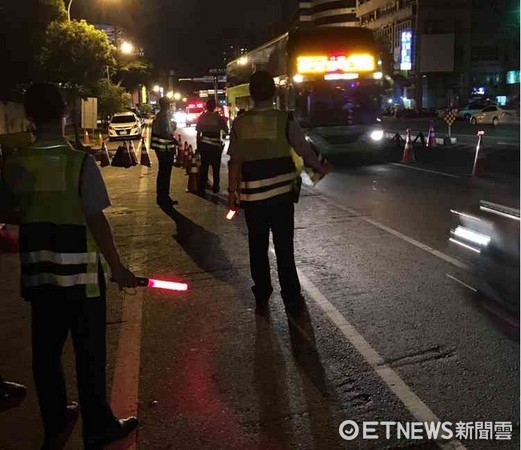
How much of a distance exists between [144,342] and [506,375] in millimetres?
2611

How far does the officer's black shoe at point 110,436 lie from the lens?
327 centimetres

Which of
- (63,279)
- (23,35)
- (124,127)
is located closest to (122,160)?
(23,35)

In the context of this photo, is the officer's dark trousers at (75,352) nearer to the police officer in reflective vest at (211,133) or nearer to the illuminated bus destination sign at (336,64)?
the police officer in reflective vest at (211,133)

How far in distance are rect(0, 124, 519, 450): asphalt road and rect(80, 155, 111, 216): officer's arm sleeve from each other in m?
1.32

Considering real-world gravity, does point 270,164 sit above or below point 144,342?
above

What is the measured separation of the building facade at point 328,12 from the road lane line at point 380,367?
10965cm

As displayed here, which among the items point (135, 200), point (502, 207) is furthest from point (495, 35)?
point (502, 207)

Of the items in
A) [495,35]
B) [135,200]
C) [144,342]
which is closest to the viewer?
[144,342]

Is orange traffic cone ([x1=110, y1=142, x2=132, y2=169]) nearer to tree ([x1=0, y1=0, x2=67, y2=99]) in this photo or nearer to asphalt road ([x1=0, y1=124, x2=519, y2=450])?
tree ([x1=0, y1=0, x2=67, y2=99])

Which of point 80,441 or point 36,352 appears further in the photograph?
point 80,441

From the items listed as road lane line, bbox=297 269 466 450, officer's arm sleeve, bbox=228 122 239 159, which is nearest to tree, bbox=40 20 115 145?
officer's arm sleeve, bbox=228 122 239 159

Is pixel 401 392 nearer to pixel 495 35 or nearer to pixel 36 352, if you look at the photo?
pixel 36 352

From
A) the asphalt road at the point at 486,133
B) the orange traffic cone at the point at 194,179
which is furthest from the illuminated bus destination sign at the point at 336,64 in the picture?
the orange traffic cone at the point at 194,179

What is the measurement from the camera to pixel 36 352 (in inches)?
127
